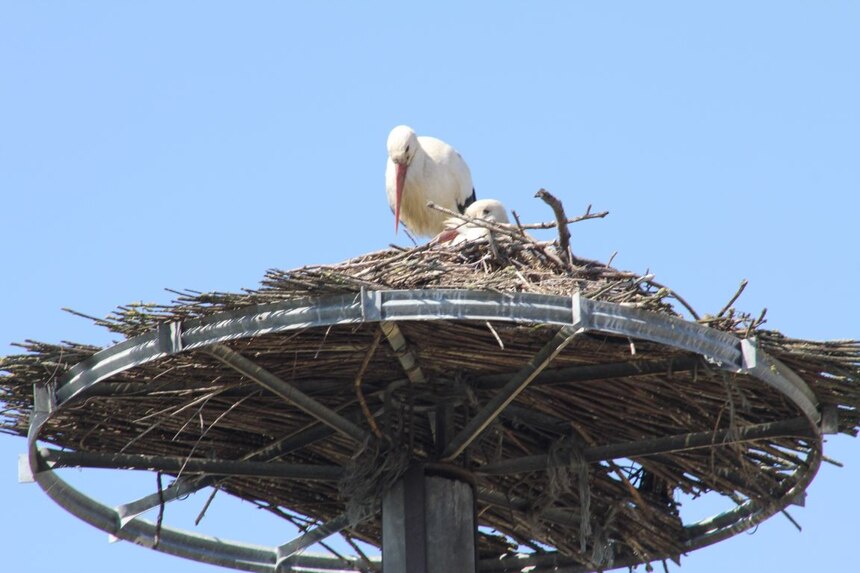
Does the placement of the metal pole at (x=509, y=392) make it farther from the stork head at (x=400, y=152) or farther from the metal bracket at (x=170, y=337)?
the stork head at (x=400, y=152)

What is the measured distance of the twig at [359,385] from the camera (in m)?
8.79

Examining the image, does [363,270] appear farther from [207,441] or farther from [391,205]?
[391,205]

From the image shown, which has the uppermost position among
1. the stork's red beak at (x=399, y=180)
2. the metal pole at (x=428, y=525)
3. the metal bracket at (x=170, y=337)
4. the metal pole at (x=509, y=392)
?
the stork's red beak at (x=399, y=180)

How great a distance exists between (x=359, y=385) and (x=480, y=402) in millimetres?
724

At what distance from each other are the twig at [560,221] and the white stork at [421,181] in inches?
153

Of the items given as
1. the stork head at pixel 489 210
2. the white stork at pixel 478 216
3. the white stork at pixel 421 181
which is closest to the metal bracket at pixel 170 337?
the white stork at pixel 478 216

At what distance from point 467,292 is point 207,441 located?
2.35 metres

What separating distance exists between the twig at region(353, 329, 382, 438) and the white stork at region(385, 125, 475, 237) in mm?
4017

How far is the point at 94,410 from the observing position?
31.7 ft

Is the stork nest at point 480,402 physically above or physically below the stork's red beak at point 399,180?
below

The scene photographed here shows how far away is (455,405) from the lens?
970cm

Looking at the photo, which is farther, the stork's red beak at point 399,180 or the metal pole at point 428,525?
the stork's red beak at point 399,180

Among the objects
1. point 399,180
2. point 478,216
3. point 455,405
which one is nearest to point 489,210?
point 478,216

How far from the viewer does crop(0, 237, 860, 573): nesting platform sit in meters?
8.53
